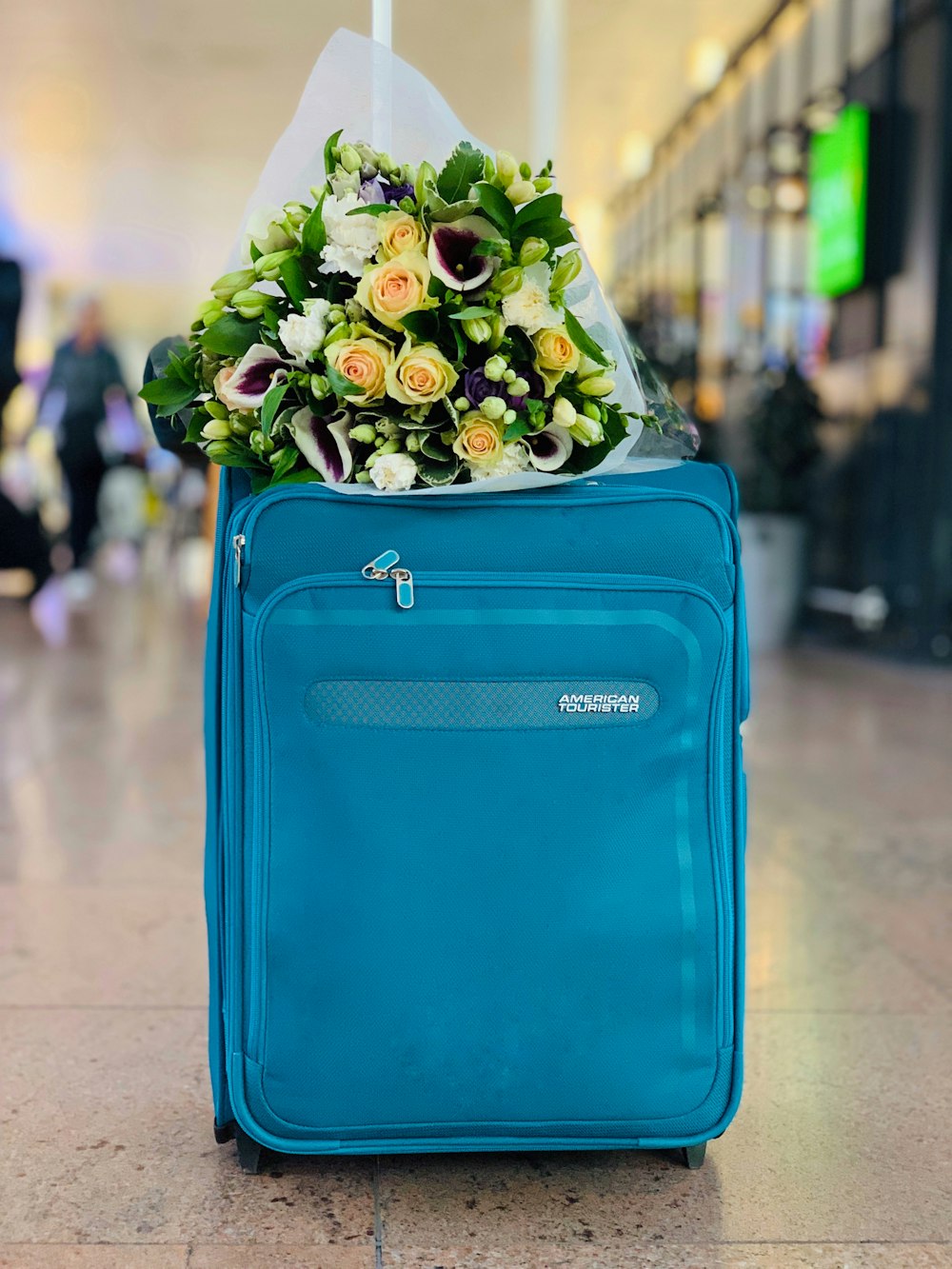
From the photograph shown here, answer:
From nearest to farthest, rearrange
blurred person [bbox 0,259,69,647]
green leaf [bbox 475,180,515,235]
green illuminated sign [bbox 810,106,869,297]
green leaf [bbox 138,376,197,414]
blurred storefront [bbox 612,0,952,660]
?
green leaf [bbox 475,180,515,235] < green leaf [bbox 138,376,197,414] < blurred storefront [bbox 612,0,952,660] < green illuminated sign [bbox 810,106,869,297] < blurred person [bbox 0,259,69,647]

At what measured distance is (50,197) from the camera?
1490 centimetres

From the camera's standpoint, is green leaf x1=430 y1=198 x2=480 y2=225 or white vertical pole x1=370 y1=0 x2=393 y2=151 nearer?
green leaf x1=430 y1=198 x2=480 y2=225

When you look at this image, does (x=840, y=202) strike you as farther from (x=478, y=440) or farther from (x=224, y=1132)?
(x=224, y=1132)

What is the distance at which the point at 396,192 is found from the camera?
1.32 m

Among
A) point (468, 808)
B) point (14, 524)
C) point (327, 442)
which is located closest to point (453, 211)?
point (327, 442)

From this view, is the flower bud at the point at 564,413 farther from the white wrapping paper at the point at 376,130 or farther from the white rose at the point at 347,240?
the white rose at the point at 347,240

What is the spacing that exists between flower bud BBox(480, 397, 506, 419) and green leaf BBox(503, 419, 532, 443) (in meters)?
0.02

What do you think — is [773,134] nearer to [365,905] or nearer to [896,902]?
[896,902]

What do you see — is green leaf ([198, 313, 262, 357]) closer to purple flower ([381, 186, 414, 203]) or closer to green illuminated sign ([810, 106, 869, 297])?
purple flower ([381, 186, 414, 203])

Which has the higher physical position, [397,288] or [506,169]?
[506,169]

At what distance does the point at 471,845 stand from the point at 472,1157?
39 centimetres

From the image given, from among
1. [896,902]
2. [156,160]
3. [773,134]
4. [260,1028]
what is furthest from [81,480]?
[260,1028]

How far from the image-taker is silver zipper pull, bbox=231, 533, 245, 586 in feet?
4.26

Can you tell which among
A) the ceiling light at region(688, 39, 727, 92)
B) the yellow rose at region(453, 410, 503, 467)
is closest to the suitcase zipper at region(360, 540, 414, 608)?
the yellow rose at region(453, 410, 503, 467)
